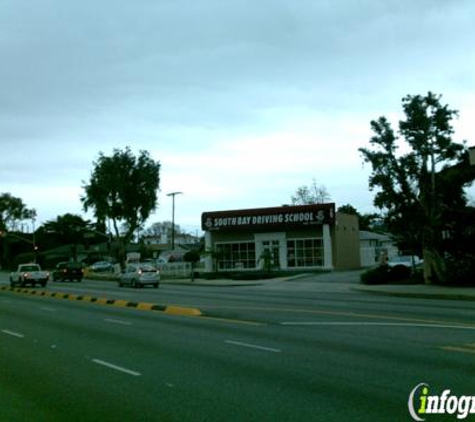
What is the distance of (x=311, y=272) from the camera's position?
5188 cm

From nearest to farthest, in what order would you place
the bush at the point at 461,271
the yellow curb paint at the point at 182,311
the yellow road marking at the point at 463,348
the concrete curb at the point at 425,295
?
1. the yellow road marking at the point at 463,348
2. the yellow curb paint at the point at 182,311
3. the concrete curb at the point at 425,295
4. the bush at the point at 461,271

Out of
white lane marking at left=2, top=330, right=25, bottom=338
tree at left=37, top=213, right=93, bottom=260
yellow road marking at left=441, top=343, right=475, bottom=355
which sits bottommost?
yellow road marking at left=441, top=343, right=475, bottom=355

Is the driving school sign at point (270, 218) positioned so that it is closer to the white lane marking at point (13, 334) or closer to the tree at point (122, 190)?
the tree at point (122, 190)

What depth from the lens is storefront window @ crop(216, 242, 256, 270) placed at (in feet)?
190

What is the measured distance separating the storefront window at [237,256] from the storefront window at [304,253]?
11.5ft

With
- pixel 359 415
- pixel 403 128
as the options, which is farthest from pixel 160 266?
pixel 359 415

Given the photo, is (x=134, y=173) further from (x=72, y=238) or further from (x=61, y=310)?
(x=72, y=238)

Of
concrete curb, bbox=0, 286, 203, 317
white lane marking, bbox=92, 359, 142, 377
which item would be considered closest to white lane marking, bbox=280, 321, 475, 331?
concrete curb, bbox=0, 286, 203, 317

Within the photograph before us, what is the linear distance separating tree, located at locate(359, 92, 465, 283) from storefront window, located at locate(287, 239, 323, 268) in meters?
20.4

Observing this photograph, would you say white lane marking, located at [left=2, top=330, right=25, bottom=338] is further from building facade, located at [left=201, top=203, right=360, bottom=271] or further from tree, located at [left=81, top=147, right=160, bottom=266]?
tree, located at [left=81, top=147, right=160, bottom=266]

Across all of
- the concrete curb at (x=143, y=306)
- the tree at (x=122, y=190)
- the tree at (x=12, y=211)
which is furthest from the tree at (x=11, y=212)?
the concrete curb at (x=143, y=306)

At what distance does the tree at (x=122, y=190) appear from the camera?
222ft

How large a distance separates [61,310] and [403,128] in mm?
Answer: 20067

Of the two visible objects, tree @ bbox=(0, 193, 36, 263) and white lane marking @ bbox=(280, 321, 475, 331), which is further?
tree @ bbox=(0, 193, 36, 263)
